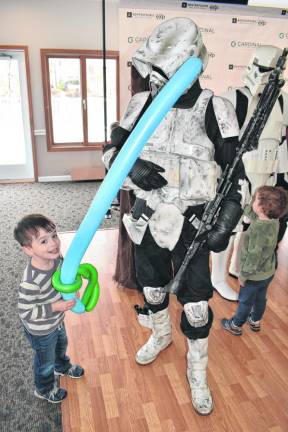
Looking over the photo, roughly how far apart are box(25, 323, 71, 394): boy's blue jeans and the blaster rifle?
64 centimetres

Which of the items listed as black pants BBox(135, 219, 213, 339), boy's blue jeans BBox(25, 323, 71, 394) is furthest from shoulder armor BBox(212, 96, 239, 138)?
boy's blue jeans BBox(25, 323, 71, 394)

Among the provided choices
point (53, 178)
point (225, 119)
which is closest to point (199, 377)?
point (225, 119)

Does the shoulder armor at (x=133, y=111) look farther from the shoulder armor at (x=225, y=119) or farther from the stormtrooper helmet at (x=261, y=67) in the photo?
the stormtrooper helmet at (x=261, y=67)

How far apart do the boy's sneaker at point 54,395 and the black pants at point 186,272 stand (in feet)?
2.48

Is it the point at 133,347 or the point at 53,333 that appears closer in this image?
the point at 53,333

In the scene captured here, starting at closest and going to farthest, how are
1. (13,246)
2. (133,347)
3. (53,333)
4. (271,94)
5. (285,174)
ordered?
1. (53,333)
2. (271,94)
3. (133,347)
4. (285,174)
5. (13,246)

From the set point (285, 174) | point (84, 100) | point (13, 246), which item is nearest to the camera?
point (285, 174)

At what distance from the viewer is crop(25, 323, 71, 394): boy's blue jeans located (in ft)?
5.65

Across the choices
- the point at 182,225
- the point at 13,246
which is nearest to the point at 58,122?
the point at 13,246

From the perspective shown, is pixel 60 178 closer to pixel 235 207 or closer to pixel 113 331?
pixel 113 331

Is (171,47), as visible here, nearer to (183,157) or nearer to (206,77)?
(183,157)

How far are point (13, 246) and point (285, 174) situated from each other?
2.87m

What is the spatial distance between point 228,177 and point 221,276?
1462 millimetres

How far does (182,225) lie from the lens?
176 centimetres
